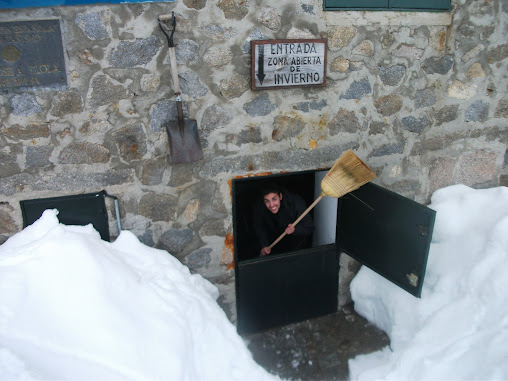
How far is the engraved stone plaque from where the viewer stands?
2396 mm

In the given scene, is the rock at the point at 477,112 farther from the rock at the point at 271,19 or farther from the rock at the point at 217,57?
the rock at the point at 217,57

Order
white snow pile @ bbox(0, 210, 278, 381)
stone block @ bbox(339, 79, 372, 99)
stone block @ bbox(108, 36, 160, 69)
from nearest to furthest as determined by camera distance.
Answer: white snow pile @ bbox(0, 210, 278, 381), stone block @ bbox(108, 36, 160, 69), stone block @ bbox(339, 79, 372, 99)

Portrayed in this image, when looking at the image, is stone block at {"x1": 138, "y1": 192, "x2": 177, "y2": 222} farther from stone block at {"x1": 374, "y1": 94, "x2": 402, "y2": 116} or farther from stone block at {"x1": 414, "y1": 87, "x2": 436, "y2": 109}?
stone block at {"x1": 414, "y1": 87, "x2": 436, "y2": 109}

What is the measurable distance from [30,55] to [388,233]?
2.77 meters

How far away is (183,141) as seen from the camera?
9.22 feet

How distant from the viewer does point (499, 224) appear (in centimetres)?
306

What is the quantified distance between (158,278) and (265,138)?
130 centimetres

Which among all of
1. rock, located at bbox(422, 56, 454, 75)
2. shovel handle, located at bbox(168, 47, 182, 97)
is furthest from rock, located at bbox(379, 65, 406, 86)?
shovel handle, located at bbox(168, 47, 182, 97)

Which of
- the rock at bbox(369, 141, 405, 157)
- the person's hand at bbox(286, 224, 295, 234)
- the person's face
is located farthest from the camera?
the person's face

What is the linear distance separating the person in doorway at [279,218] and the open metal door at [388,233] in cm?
44

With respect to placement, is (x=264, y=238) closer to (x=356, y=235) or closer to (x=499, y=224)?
(x=356, y=235)

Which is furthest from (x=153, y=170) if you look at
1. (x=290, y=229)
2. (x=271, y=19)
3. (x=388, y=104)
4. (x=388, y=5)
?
(x=388, y=5)

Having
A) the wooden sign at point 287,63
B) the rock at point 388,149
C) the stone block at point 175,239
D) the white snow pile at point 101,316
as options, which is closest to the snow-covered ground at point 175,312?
the white snow pile at point 101,316

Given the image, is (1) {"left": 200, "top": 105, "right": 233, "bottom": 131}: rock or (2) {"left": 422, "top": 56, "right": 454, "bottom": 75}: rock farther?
(2) {"left": 422, "top": 56, "right": 454, "bottom": 75}: rock
